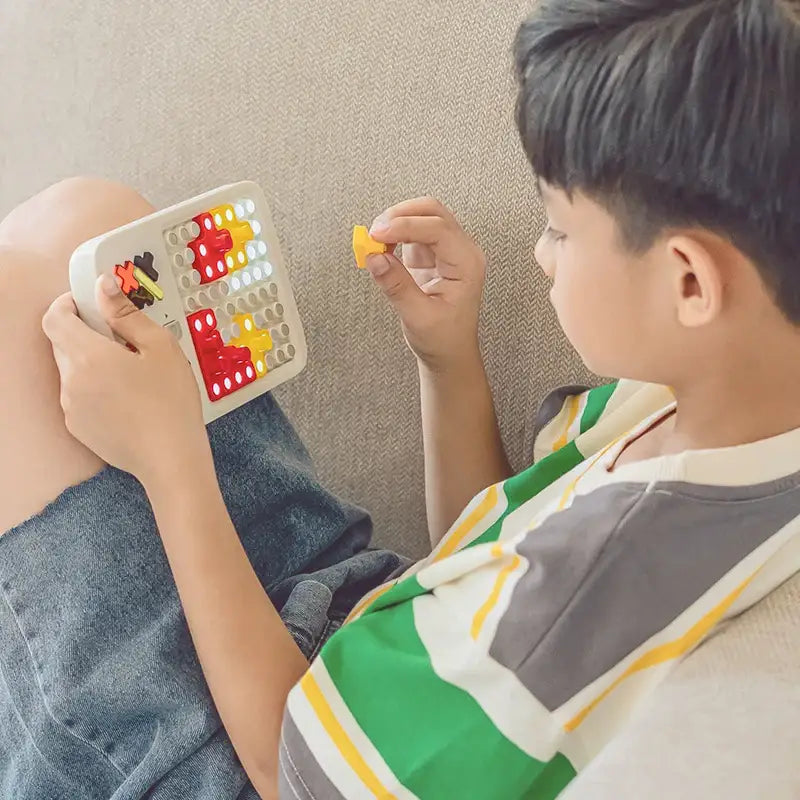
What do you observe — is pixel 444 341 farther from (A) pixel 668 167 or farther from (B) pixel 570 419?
(A) pixel 668 167

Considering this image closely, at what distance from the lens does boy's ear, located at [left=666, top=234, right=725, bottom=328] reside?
1.48 ft

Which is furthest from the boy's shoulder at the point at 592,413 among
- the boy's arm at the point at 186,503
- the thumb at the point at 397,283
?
the boy's arm at the point at 186,503

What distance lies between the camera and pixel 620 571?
0.48 metres

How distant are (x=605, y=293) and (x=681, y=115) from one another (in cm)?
10

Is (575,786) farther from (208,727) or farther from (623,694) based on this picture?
(208,727)

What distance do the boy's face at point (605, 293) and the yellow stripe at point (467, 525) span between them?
0.16 meters

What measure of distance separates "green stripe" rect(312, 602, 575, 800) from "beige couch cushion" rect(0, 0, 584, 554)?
283 mm

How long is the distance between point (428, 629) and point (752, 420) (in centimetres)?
19

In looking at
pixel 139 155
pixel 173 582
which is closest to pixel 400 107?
pixel 139 155

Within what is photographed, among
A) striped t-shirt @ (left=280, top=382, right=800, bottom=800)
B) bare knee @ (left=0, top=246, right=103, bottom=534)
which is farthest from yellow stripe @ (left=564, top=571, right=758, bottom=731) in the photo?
bare knee @ (left=0, top=246, right=103, bottom=534)

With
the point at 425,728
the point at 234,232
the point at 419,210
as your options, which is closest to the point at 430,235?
the point at 419,210

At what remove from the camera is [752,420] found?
1.65 ft

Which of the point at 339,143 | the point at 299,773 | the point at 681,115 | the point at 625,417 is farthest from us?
the point at 339,143

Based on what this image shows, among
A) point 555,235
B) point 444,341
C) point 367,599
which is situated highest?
point 555,235
